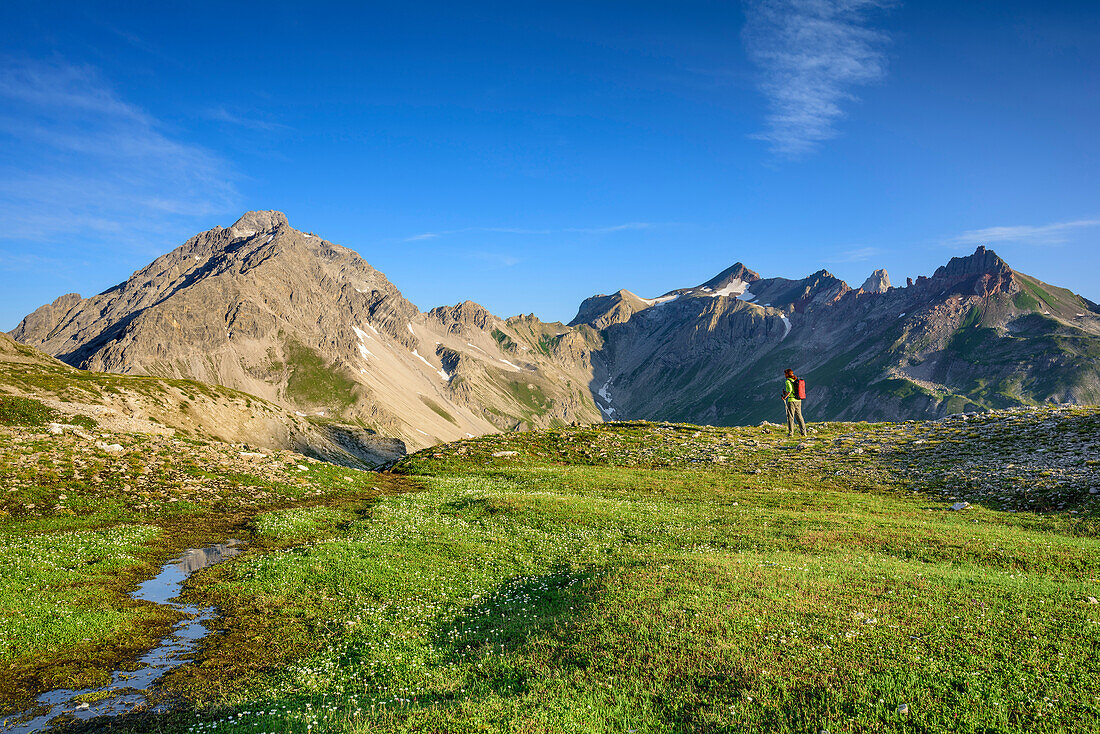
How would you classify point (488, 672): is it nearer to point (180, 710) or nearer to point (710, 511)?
point (180, 710)

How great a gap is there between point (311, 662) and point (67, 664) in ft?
22.3

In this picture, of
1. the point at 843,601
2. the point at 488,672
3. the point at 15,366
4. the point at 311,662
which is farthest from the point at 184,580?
the point at 15,366

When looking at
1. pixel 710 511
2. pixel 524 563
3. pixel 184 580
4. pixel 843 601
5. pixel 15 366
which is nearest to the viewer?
pixel 843 601

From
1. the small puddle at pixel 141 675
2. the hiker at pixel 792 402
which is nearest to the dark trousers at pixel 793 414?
the hiker at pixel 792 402

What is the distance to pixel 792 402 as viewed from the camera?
60.7m

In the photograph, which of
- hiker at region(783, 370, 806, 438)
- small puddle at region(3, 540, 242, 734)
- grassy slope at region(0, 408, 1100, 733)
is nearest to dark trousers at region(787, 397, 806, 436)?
hiker at region(783, 370, 806, 438)

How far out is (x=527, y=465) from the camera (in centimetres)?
5822

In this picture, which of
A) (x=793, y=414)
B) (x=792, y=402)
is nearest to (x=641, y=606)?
(x=792, y=402)

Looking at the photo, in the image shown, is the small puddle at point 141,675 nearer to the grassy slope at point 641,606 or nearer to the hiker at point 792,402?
the grassy slope at point 641,606

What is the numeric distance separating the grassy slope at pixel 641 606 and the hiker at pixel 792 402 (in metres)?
17.0

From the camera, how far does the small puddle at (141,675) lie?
1331 centimetres

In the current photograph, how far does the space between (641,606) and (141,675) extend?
1399 centimetres

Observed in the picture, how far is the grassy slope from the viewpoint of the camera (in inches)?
462

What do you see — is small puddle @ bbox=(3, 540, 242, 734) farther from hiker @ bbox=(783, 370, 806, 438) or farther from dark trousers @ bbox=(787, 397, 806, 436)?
dark trousers @ bbox=(787, 397, 806, 436)
